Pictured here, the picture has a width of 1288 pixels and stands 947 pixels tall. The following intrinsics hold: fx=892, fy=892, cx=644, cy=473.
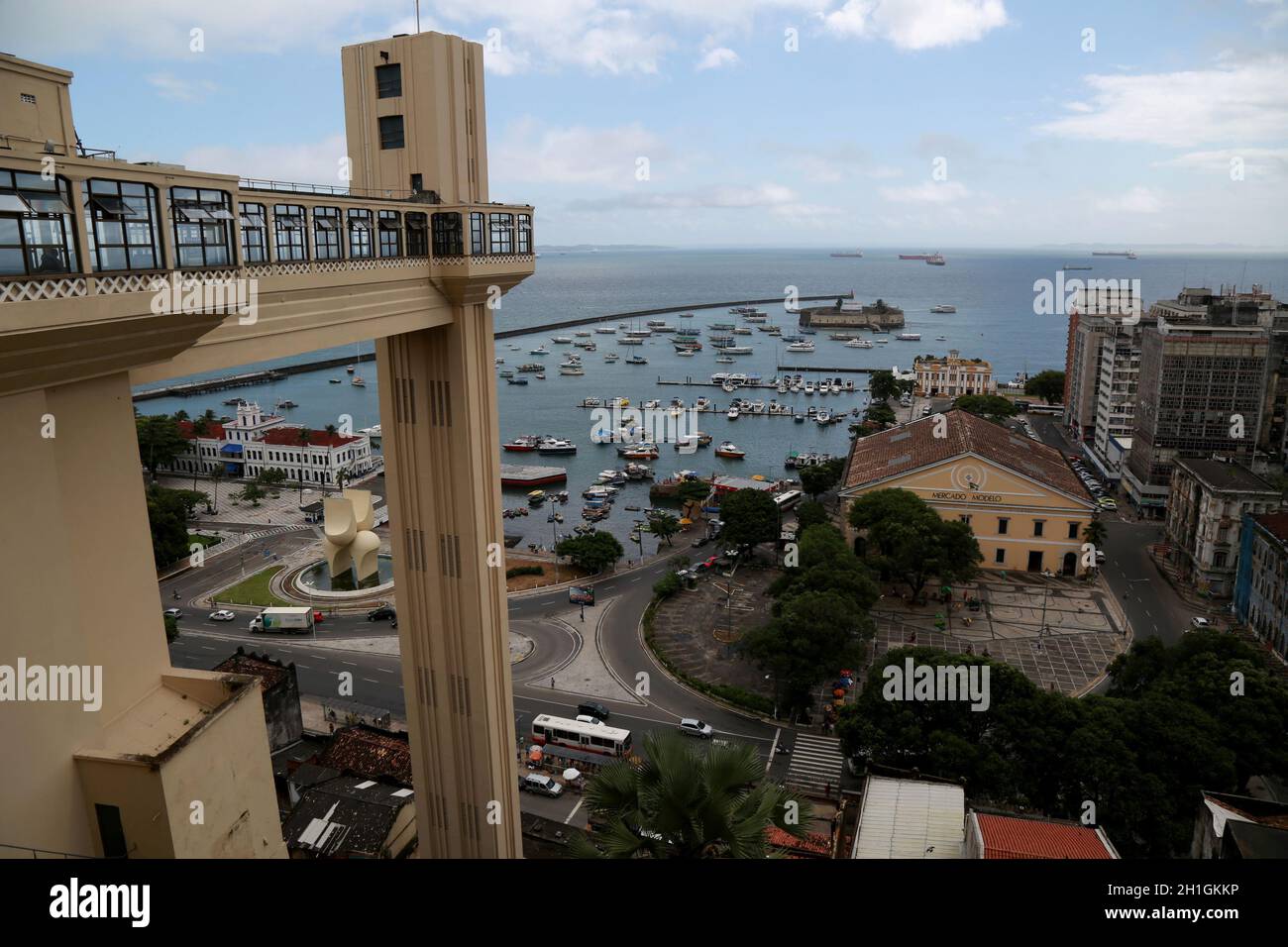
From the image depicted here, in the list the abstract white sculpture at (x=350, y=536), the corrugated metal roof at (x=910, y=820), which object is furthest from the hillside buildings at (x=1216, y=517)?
the abstract white sculpture at (x=350, y=536)

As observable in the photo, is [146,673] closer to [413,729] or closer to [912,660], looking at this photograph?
[413,729]

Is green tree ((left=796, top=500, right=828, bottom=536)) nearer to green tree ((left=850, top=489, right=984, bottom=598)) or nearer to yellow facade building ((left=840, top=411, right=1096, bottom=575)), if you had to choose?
yellow facade building ((left=840, top=411, right=1096, bottom=575))

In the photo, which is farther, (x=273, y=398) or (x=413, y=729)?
(x=273, y=398)

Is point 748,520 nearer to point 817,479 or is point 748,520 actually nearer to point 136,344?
point 817,479

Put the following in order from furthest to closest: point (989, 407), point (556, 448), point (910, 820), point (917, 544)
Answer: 1. point (556, 448)
2. point (989, 407)
3. point (917, 544)
4. point (910, 820)

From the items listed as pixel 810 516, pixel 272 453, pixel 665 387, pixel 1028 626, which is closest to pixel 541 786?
pixel 1028 626

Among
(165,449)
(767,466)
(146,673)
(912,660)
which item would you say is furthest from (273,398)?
(146,673)

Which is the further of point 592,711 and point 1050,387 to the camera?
point 1050,387
